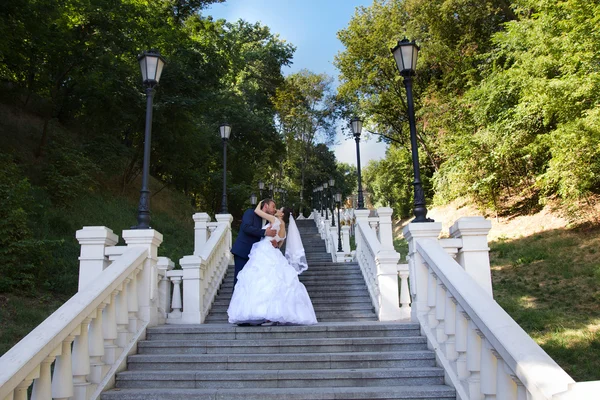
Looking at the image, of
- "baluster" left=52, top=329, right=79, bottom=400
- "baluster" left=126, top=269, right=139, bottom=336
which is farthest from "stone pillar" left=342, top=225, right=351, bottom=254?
"baluster" left=52, top=329, right=79, bottom=400

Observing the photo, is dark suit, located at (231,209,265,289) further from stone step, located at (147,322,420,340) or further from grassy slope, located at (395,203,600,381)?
grassy slope, located at (395,203,600,381)

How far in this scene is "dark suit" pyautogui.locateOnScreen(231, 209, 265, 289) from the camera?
751cm

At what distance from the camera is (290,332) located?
5984 millimetres

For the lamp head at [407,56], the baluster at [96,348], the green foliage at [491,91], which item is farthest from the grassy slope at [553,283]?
the baluster at [96,348]

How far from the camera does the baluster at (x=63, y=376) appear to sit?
3.86m

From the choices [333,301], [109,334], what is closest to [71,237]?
[333,301]

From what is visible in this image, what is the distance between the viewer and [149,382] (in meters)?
4.86

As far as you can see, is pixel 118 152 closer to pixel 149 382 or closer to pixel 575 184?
pixel 149 382

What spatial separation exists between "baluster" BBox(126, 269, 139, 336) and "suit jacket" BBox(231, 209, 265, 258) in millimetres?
2091

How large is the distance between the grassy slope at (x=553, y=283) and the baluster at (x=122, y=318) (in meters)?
7.09

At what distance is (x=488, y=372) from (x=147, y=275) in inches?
168

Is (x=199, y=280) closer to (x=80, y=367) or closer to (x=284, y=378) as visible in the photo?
(x=284, y=378)

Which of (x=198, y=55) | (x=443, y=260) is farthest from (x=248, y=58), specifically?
(x=443, y=260)

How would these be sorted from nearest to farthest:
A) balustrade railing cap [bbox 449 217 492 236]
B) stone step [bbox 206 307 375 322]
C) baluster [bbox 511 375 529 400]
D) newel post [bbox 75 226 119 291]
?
baluster [bbox 511 375 529 400] < balustrade railing cap [bbox 449 217 492 236] < newel post [bbox 75 226 119 291] < stone step [bbox 206 307 375 322]
